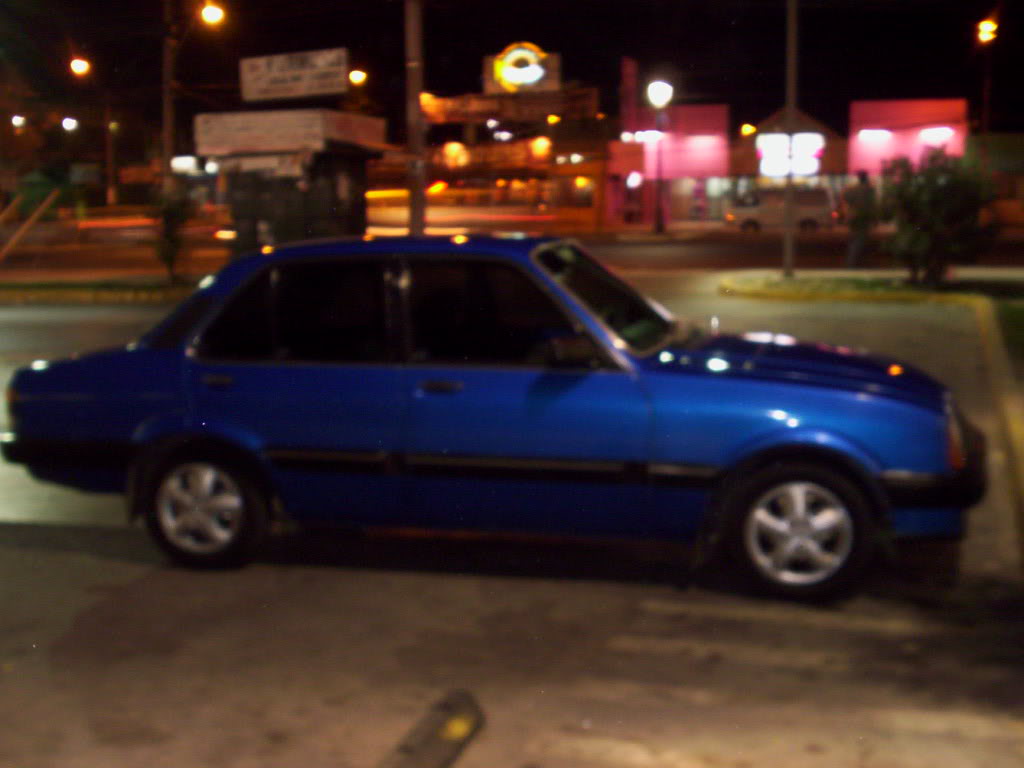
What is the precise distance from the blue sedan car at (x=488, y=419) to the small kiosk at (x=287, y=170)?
13.5 m

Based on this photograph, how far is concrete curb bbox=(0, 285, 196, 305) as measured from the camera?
23.5 metres

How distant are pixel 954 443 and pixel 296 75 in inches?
620

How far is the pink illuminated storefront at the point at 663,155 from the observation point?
184ft

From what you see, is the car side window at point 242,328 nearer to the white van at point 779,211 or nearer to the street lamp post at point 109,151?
the white van at point 779,211

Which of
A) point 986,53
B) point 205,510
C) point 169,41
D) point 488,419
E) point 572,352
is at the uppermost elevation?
point 986,53

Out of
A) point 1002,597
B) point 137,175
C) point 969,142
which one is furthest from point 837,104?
point 1002,597

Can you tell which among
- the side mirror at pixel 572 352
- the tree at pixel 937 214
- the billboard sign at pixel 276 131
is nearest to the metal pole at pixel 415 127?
the billboard sign at pixel 276 131

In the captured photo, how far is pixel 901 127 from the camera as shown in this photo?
5400 cm

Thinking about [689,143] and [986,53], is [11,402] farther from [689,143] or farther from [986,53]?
[689,143]

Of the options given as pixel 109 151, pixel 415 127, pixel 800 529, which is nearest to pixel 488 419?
pixel 800 529

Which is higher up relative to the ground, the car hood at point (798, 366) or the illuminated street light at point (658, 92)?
the illuminated street light at point (658, 92)

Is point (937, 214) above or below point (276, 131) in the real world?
below

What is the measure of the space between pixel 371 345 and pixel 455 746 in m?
2.35

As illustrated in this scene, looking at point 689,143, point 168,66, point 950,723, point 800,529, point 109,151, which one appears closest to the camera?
point 950,723
